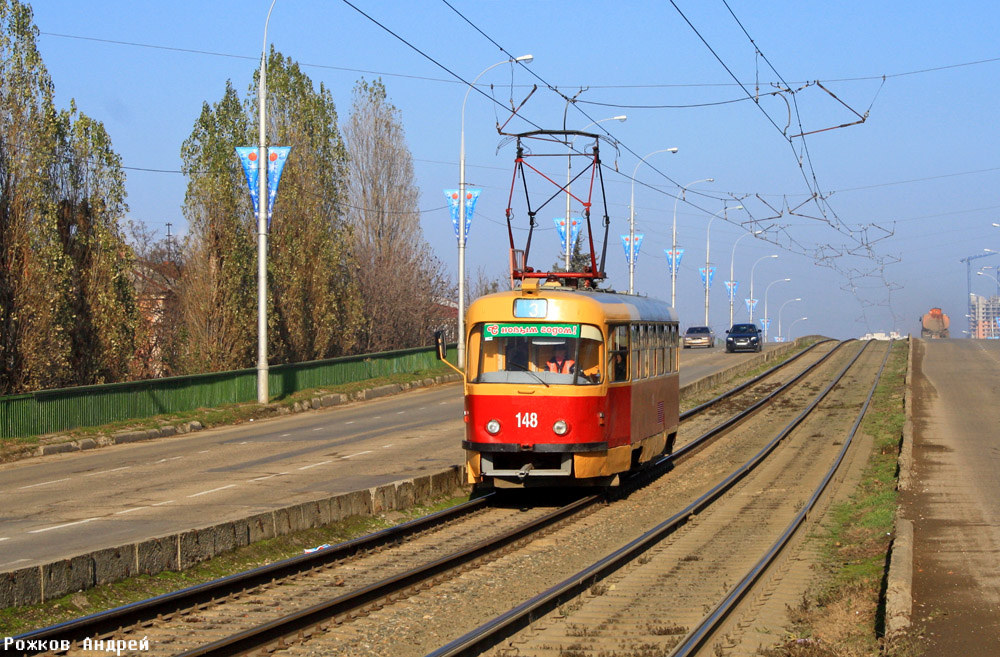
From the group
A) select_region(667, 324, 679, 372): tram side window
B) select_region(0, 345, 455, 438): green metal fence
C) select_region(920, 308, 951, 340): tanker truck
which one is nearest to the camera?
select_region(667, 324, 679, 372): tram side window

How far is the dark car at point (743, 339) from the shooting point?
62219 mm

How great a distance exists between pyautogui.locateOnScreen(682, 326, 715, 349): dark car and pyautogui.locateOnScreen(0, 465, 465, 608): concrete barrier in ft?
183

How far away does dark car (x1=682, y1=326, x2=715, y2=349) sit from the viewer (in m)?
70.8

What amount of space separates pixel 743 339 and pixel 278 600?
54503mm

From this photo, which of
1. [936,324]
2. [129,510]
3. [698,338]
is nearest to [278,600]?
[129,510]

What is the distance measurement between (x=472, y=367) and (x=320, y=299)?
27576 mm

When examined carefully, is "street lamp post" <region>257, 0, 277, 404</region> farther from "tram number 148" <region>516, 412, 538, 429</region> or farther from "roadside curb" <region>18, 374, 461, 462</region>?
"tram number 148" <region>516, 412, 538, 429</region>

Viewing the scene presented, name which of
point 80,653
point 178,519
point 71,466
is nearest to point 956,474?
point 178,519

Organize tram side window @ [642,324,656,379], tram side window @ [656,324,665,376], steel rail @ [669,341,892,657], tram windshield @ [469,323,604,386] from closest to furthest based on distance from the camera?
1. steel rail @ [669,341,892,657]
2. tram windshield @ [469,323,604,386]
3. tram side window @ [642,324,656,379]
4. tram side window @ [656,324,665,376]

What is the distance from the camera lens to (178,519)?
48.4ft

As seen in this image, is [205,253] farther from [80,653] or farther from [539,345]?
[80,653]

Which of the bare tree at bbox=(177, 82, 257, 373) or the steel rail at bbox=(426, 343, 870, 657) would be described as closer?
the steel rail at bbox=(426, 343, 870, 657)

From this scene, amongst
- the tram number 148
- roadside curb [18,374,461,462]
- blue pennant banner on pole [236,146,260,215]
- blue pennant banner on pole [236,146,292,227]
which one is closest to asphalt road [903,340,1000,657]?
the tram number 148

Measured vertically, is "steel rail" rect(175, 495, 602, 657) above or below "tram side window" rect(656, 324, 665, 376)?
below
